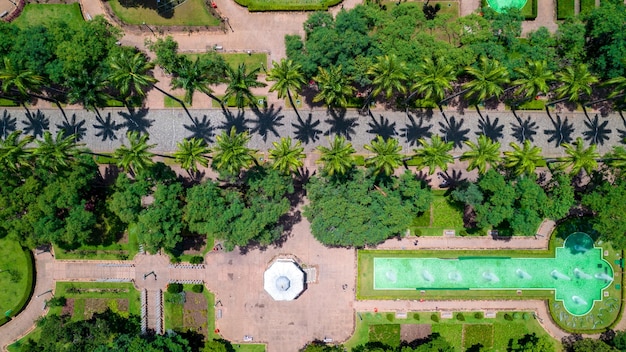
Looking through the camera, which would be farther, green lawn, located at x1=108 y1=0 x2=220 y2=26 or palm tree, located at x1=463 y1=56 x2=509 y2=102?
green lawn, located at x1=108 y1=0 x2=220 y2=26

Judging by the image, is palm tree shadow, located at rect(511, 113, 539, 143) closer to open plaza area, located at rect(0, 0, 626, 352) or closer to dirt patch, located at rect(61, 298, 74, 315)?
open plaza area, located at rect(0, 0, 626, 352)

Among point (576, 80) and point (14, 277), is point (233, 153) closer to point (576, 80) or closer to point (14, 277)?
point (14, 277)

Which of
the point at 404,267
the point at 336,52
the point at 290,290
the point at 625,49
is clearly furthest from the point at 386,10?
the point at 290,290

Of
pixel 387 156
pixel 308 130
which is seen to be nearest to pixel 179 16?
pixel 308 130

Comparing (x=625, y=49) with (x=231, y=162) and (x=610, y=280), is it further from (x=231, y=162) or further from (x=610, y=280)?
(x=231, y=162)

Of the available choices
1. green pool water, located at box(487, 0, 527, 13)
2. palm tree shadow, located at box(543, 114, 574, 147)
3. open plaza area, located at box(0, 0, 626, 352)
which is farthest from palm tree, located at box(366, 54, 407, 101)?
palm tree shadow, located at box(543, 114, 574, 147)
